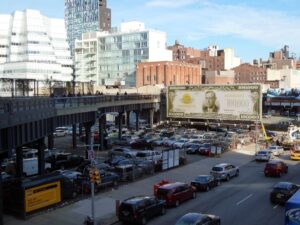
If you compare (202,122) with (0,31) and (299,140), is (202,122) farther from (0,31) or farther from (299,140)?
(0,31)

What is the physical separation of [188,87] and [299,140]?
90.5 feet

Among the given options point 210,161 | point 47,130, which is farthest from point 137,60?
point 47,130

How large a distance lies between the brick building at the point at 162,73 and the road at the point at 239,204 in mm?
101124

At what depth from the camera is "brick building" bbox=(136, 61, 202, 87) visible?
139625mm

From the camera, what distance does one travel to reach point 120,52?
165 meters

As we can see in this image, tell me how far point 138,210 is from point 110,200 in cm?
668

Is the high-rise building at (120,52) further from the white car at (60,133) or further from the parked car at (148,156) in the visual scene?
the parked car at (148,156)

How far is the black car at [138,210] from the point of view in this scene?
25.0 metres

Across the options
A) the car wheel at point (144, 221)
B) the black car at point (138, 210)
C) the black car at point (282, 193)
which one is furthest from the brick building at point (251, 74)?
the car wheel at point (144, 221)

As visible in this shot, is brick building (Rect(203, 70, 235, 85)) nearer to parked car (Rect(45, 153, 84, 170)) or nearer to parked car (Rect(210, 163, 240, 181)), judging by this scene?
parked car (Rect(45, 153, 84, 170))

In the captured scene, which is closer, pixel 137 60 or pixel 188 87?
pixel 188 87

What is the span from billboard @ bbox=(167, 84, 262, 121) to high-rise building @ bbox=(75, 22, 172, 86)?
222 feet

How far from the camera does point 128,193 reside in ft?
110

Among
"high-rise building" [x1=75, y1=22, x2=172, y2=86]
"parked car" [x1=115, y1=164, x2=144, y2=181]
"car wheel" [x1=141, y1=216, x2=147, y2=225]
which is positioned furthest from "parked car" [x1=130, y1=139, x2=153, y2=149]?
"high-rise building" [x1=75, y1=22, x2=172, y2=86]
